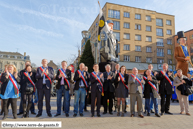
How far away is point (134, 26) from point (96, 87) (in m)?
33.9

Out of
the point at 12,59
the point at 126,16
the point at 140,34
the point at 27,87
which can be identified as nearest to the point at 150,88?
the point at 27,87

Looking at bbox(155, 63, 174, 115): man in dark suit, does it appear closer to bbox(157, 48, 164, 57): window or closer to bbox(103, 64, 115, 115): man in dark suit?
bbox(103, 64, 115, 115): man in dark suit

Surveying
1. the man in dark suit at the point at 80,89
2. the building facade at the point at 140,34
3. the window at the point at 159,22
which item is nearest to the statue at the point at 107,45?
the man in dark suit at the point at 80,89

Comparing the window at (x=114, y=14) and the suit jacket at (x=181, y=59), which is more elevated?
the window at (x=114, y=14)

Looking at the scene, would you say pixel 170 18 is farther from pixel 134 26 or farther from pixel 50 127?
pixel 50 127

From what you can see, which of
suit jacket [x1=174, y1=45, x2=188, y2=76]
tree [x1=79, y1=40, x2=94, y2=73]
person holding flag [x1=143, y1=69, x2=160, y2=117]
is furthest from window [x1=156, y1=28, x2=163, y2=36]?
person holding flag [x1=143, y1=69, x2=160, y2=117]

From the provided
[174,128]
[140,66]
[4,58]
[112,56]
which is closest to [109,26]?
[112,56]

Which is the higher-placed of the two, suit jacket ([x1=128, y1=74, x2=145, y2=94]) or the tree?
the tree

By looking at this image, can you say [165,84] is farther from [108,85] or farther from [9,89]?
[9,89]

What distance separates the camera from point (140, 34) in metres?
37.4

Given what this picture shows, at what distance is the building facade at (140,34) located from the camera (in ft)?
117

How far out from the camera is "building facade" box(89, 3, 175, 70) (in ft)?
117

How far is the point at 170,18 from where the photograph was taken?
41.2 meters

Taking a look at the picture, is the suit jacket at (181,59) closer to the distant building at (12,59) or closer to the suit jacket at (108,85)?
the suit jacket at (108,85)
